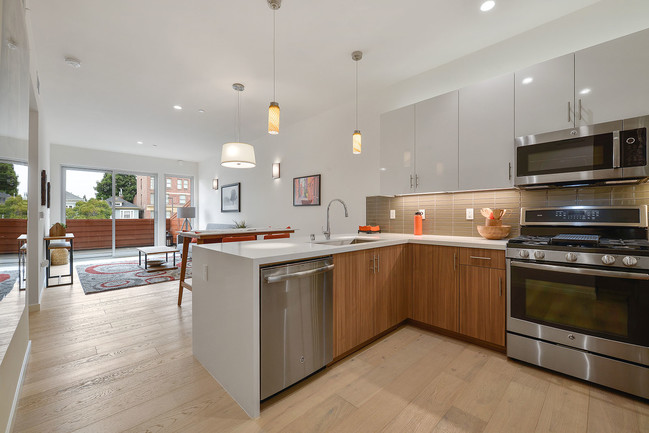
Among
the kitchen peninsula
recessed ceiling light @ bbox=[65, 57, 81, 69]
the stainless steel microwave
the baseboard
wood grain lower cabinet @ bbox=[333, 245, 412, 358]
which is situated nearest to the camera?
the baseboard

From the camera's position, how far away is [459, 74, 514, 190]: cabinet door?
7.73ft

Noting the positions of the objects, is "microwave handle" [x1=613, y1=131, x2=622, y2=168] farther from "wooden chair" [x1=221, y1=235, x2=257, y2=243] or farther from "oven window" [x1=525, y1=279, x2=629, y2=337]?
"wooden chair" [x1=221, y1=235, x2=257, y2=243]

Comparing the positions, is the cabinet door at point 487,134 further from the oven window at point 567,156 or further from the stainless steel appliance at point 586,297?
the stainless steel appliance at point 586,297

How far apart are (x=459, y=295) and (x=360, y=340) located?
929 millimetres

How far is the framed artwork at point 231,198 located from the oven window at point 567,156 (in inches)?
223

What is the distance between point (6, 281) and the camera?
121cm

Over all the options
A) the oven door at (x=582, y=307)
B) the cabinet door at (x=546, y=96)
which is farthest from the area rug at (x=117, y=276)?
the cabinet door at (x=546, y=96)

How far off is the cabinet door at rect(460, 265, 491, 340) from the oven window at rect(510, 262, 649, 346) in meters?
0.20

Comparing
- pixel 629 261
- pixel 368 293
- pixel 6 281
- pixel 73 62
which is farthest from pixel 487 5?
pixel 73 62

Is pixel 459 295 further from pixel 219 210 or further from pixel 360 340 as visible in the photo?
pixel 219 210

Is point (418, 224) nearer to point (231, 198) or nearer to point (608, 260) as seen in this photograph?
point (608, 260)

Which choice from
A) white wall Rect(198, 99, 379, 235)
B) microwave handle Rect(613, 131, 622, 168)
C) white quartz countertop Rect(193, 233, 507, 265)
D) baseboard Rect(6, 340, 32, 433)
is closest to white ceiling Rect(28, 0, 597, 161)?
white wall Rect(198, 99, 379, 235)

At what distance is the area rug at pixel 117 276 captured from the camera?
4.26 m

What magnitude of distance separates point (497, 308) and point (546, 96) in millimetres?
1685
